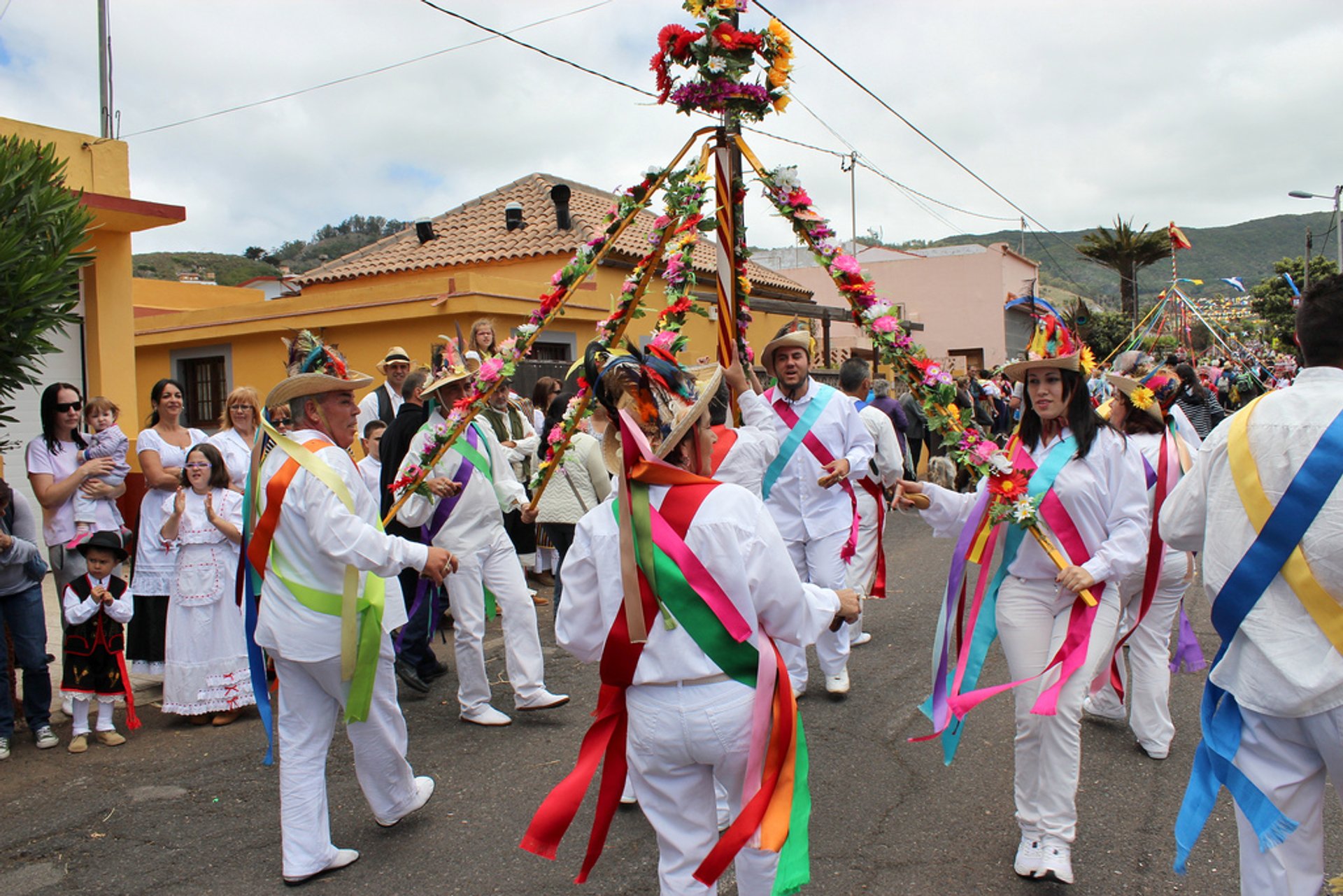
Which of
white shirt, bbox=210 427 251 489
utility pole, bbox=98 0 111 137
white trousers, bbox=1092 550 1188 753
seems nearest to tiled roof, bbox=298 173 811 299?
utility pole, bbox=98 0 111 137

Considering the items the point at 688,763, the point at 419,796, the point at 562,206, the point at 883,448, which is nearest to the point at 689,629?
the point at 688,763

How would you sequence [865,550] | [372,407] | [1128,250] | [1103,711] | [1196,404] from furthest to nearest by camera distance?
[1128,250] → [1196,404] → [372,407] → [865,550] → [1103,711]

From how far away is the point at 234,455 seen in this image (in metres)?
6.40

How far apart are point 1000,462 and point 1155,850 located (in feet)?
5.21

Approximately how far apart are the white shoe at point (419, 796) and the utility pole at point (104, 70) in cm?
975

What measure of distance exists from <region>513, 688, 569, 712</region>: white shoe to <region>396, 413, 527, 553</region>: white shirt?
93 centimetres

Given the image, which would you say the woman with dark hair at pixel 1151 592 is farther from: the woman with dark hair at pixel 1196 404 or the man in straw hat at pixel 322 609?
the woman with dark hair at pixel 1196 404

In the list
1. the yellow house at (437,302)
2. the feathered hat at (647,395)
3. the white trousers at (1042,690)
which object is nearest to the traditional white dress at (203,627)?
the feathered hat at (647,395)

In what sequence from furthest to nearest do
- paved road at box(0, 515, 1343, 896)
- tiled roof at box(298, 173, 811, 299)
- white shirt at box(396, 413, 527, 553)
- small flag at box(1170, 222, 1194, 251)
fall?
tiled roof at box(298, 173, 811, 299), small flag at box(1170, 222, 1194, 251), white shirt at box(396, 413, 527, 553), paved road at box(0, 515, 1343, 896)

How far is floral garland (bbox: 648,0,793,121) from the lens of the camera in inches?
175

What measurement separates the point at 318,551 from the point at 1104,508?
3.10 m

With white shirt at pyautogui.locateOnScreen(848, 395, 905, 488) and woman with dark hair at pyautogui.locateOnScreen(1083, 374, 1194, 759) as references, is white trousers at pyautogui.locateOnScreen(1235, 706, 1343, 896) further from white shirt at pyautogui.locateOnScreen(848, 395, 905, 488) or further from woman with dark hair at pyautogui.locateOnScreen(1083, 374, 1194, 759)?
white shirt at pyautogui.locateOnScreen(848, 395, 905, 488)

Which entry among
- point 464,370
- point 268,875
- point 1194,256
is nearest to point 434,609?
point 464,370

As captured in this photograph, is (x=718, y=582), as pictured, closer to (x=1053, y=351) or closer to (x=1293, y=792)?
(x=1293, y=792)
